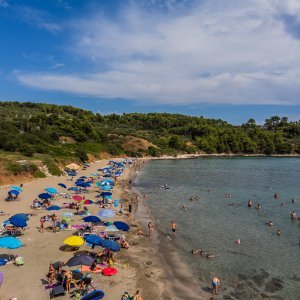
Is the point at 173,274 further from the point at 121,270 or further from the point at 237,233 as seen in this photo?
the point at 237,233

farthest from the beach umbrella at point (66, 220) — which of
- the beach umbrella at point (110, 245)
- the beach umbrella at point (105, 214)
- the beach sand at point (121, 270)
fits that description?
the beach umbrella at point (110, 245)

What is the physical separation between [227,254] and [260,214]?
640 inches

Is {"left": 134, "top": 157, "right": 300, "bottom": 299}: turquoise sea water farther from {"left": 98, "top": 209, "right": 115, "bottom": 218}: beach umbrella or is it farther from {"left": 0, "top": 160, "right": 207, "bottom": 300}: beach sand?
{"left": 98, "top": 209, "right": 115, "bottom": 218}: beach umbrella

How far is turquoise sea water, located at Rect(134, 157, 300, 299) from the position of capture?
21.7 m

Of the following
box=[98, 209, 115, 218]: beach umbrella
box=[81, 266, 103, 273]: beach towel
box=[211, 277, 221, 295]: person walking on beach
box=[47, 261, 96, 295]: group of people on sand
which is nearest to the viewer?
box=[47, 261, 96, 295]: group of people on sand

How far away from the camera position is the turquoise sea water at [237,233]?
21.7 meters

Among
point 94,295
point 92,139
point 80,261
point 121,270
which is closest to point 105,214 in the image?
→ point 121,270

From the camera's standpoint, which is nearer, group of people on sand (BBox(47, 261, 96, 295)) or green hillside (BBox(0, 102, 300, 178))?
Result: group of people on sand (BBox(47, 261, 96, 295))

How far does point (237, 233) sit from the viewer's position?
32469 mm

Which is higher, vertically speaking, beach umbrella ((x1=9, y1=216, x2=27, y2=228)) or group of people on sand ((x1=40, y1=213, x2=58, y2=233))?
beach umbrella ((x1=9, y1=216, x2=27, y2=228))

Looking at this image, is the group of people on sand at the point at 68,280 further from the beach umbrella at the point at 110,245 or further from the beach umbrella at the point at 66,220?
the beach umbrella at the point at 66,220

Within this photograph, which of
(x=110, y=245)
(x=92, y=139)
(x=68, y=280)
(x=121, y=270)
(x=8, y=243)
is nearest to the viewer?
(x=68, y=280)

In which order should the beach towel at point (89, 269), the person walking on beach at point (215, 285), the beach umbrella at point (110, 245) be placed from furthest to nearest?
the beach umbrella at point (110, 245)
the beach towel at point (89, 269)
the person walking on beach at point (215, 285)

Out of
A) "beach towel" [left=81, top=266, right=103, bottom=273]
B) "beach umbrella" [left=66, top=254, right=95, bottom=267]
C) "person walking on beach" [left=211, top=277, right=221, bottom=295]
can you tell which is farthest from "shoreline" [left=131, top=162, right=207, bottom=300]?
"beach umbrella" [left=66, top=254, right=95, bottom=267]
